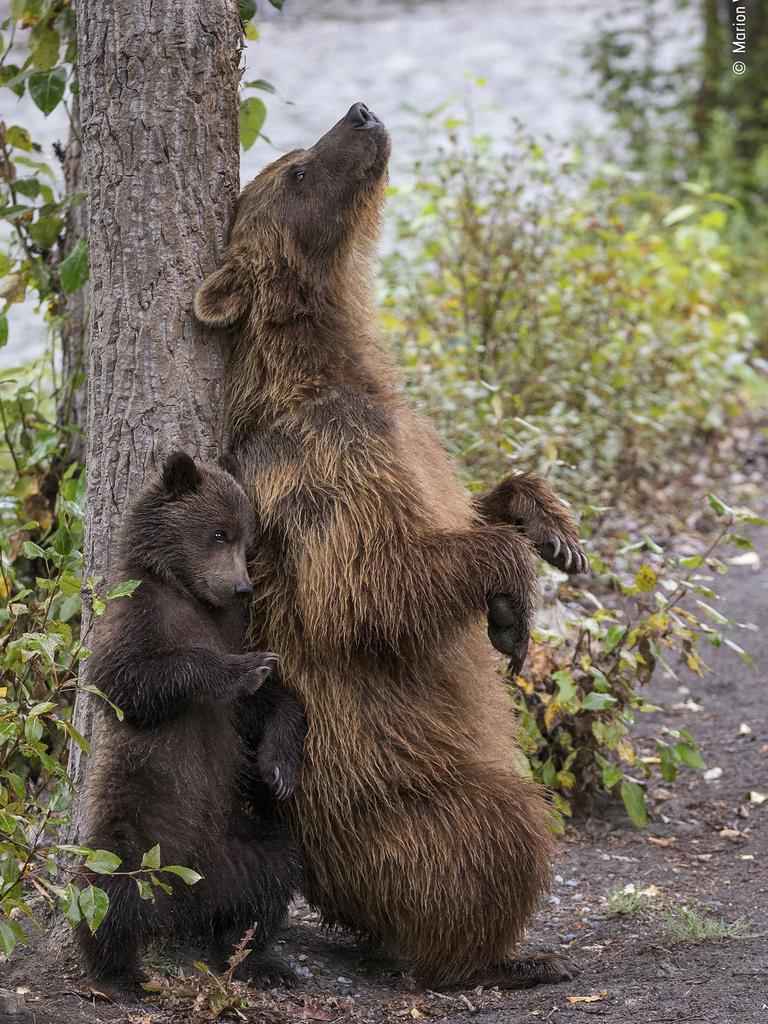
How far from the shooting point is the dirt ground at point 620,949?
3.44 meters

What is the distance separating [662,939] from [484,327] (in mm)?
5085

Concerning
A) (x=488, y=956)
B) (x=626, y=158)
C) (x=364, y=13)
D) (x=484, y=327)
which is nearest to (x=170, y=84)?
(x=488, y=956)

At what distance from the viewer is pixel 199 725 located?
357cm

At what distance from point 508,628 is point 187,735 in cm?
104

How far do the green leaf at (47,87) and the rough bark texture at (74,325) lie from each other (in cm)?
35

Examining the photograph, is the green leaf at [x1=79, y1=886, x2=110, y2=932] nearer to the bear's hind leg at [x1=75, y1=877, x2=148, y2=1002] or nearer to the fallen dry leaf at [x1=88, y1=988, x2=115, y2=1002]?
the bear's hind leg at [x1=75, y1=877, x2=148, y2=1002]

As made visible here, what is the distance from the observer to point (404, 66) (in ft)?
64.2

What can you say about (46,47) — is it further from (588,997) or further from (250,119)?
(588,997)

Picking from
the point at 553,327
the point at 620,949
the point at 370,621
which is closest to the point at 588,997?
the point at 620,949

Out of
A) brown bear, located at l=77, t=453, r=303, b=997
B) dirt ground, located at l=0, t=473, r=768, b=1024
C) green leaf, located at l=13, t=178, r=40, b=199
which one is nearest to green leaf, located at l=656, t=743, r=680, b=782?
dirt ground, located at l=0, t=473, r=768, b=1024

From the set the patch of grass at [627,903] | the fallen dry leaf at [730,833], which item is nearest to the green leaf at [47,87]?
the patch of grass at [627,903]

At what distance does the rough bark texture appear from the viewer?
489cm

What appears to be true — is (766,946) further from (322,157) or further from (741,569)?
(741,569)

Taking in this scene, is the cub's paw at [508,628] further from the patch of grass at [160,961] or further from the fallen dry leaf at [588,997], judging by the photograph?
the patch of grass at [160,961]
